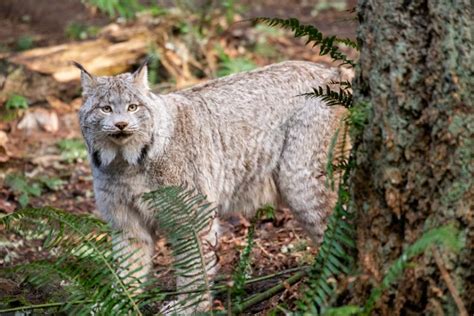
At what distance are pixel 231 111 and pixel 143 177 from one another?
94cm

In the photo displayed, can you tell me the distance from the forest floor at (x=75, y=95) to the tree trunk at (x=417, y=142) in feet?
4.28

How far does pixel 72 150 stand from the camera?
8.98 meters

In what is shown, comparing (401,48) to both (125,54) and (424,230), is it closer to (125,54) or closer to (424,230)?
(424,230)

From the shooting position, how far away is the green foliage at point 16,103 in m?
9.51

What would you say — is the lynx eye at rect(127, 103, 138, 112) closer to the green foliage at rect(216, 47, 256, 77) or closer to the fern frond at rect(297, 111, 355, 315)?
the fern frond at rect(297, 111, 355, 315)

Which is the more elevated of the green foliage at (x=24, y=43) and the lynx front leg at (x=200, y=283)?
the lynx front leg at (x=200, y=283)

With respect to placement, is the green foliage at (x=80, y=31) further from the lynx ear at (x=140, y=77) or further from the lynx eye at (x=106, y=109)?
the lynx eye at (x=106, y=109)

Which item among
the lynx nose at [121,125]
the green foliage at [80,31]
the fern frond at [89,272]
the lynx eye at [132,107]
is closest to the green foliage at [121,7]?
the green foliage at [80,31]

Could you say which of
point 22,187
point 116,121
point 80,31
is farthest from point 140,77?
point 80,31

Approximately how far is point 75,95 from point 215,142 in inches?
163

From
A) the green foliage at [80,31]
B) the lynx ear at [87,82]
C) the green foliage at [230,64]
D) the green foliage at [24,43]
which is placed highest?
the lynx ear at [87,82]

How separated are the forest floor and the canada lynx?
0.42 m

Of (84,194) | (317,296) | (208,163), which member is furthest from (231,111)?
(317,296)

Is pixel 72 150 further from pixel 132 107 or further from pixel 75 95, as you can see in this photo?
pixel 132 107
